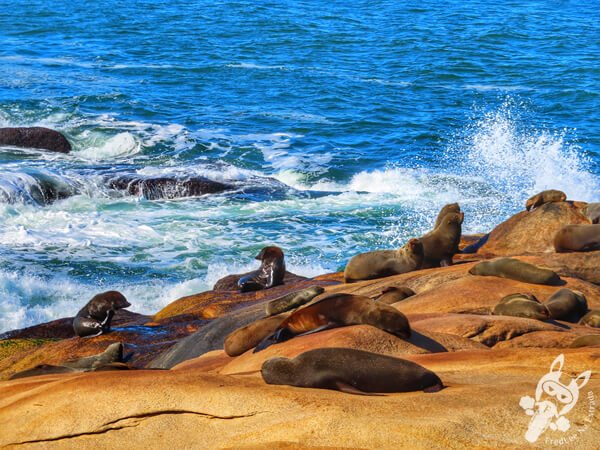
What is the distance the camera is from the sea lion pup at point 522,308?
23.9ft

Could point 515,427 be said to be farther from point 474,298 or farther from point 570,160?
point 570,160

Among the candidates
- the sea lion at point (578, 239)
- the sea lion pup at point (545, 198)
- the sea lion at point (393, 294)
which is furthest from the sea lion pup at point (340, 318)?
the sea lion pup at point (545, 198)

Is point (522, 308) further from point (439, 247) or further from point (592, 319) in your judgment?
point (439, 247)

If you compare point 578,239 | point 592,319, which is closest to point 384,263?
point 578,239

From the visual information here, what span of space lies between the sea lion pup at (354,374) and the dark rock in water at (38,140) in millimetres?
19166

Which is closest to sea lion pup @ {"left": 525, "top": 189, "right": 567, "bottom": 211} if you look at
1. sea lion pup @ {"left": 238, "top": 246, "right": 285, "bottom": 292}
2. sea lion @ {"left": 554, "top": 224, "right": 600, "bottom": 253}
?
sea lion @ {"left": 554, "top": 224, "right": 600, "bottom": 253}

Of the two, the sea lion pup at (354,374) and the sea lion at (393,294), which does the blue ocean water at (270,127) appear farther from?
the sea lion pup at (354,374)

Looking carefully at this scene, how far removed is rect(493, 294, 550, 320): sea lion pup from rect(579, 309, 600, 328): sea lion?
401 mm

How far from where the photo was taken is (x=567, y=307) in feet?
24.9

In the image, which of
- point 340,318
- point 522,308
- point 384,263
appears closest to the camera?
point 340,318

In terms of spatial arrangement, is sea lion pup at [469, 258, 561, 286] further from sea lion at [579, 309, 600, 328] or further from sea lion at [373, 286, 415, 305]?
sea lion at [579, 309, 600, 328]

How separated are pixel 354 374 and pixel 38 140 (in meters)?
19.8

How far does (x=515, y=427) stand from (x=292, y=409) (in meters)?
1.06

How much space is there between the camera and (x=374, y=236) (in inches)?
688
